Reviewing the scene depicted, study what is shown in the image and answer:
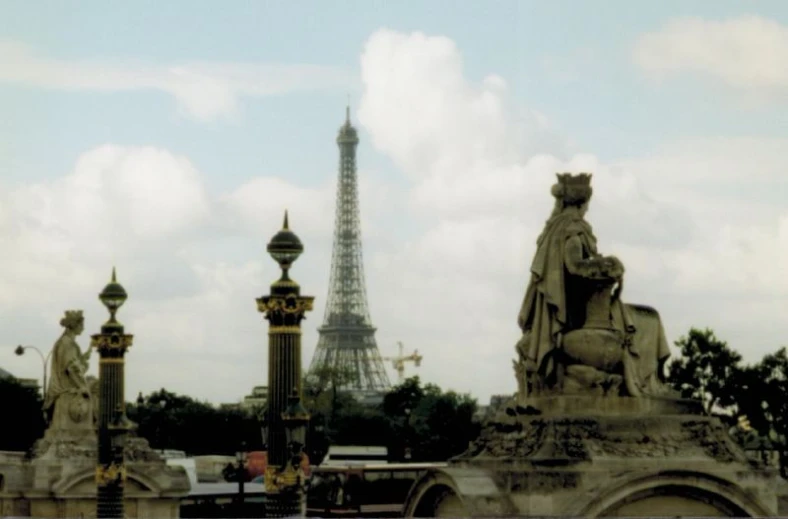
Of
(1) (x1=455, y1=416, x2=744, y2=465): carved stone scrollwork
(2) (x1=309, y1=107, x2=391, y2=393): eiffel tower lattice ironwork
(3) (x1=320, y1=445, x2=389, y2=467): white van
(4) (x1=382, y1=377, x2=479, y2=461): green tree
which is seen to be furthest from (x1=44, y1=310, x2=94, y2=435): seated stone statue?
(2) (x1=309, y1=107, x2=391, y2=393): eiffel tower lattice ironwork

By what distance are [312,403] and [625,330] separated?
100898 millimetres

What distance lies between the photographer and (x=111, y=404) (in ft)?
139

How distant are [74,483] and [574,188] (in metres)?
24.3

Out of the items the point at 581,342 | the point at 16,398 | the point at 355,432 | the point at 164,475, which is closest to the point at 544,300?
the point at 581,342

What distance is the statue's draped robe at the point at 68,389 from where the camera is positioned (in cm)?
4838

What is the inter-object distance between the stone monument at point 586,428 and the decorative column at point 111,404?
15.1 metres

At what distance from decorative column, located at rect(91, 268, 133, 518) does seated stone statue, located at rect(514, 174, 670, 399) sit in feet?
52.9

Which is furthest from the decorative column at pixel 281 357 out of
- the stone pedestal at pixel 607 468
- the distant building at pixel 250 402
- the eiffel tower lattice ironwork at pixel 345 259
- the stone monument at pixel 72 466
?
the eiffel tower lattice ironwork at pixel 345 259

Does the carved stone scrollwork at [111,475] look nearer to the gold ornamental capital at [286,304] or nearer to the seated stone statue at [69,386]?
the seated stone statue at [69,386]

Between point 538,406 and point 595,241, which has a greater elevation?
point 595,241

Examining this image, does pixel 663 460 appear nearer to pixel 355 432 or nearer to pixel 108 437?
pixel 108 437

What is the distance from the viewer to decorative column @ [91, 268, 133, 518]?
40.6 meters

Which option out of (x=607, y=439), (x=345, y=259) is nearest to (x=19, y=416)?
(x=607, y=439)

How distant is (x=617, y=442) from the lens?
25125mm
